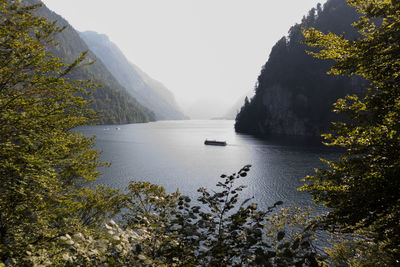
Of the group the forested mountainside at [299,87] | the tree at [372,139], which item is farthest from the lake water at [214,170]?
the forested mountainside at [299,87]

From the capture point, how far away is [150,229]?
5.86 meters

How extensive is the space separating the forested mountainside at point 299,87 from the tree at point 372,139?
136 meters

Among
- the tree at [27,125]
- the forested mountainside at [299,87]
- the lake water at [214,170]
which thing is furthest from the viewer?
the forested mountainside at [299,87]

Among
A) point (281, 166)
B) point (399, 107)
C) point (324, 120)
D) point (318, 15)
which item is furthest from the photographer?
point (318, 15)

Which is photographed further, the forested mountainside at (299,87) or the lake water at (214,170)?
the forested mountainside at (299,87)

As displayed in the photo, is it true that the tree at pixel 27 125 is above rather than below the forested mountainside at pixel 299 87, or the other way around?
below

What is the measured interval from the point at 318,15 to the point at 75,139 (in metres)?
192

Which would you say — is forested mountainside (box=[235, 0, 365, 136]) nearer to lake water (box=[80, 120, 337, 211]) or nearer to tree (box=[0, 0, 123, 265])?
lake water (box=[80, 120, 337, 211])

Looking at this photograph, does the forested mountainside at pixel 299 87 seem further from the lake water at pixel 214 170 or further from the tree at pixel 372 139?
the tree at pixel 372 139

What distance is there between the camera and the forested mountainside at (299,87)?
136250 millimetres

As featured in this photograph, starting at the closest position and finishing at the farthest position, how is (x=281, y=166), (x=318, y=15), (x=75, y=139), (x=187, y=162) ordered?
1. (x=75, y=139)
2. (x=281, y=166)
3. (x=187, y=162)
4. (x=318, y=15)

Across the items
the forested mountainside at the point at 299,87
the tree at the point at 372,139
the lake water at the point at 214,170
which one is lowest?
the lake water at the point at 214,170

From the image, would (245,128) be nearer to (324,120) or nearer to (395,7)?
(324,120)

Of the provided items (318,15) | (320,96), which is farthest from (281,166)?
(318,15)
